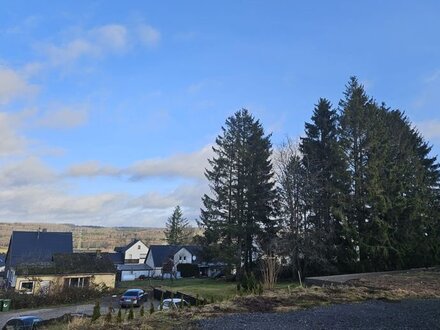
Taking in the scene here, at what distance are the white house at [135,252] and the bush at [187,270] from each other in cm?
1960

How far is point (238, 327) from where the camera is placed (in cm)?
1039

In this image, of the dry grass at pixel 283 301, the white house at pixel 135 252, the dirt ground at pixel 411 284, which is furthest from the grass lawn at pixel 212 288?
the white house at pixel 135 252

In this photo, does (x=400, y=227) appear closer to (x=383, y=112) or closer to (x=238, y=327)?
(x=383, y=112)

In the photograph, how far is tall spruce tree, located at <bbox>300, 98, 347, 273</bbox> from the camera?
29312 mm

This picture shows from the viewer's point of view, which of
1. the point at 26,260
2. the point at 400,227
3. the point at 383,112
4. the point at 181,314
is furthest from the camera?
the point at 26,260

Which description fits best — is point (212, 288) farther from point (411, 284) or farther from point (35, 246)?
point (35, 246)

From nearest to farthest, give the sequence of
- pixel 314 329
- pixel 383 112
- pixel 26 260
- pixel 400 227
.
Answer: pixel 314 329 → pixel 400 227 → pixel 383 112 → pixel 26 260

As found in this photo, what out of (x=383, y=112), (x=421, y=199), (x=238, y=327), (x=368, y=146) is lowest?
(x=238, y=327)

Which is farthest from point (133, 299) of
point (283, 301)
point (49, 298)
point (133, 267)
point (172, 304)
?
point (133, 267)

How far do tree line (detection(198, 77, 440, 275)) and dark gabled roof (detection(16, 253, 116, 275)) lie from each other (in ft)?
42.0

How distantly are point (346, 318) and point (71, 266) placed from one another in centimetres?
3477

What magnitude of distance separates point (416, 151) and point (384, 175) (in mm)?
10106

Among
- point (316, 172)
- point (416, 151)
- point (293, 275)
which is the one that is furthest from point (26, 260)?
point (416, 151)

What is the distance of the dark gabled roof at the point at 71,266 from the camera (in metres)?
38.0
